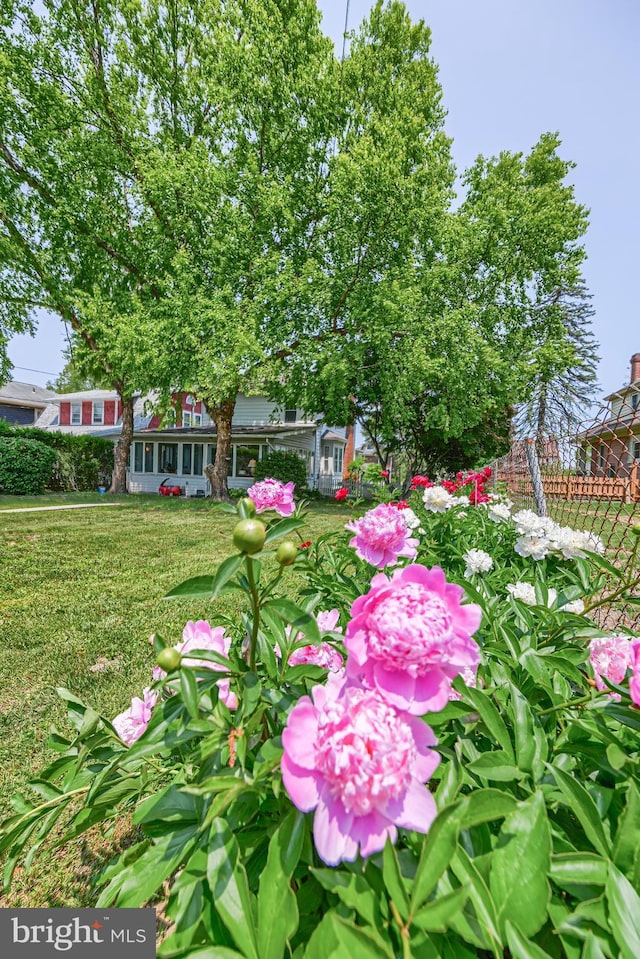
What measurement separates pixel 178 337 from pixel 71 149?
17.2ft

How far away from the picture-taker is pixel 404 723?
46cm

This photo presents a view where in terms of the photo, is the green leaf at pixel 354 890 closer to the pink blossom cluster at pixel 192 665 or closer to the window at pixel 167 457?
the pink blossom cluster at pixel 192 665

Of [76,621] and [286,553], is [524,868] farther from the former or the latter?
[76,621]

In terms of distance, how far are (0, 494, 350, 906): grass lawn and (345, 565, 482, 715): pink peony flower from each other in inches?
16.5

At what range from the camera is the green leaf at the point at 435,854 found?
1.30ft

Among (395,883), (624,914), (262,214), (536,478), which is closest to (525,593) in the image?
(624,914)

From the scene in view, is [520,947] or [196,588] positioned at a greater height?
[196,588]

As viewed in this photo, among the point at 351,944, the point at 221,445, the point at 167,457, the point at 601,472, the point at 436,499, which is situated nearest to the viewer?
the point at 351,944

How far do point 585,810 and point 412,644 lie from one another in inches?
11.5

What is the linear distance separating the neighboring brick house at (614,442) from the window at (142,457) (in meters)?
17.3

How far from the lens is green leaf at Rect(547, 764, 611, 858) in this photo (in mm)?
490

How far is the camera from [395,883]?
0.40 metres

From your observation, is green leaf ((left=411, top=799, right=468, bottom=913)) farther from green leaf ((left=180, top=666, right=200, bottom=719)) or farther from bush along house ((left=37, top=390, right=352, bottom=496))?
bush along house ((left=37, top=390, right=352, bottom=496))

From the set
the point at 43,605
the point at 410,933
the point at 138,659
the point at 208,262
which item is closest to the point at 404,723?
the point at 410,933
